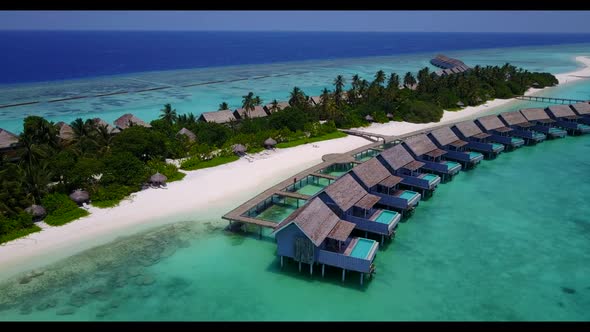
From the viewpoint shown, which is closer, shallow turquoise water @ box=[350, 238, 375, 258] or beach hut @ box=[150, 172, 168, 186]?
shallow turquoise water @ box=[350, 238, 375, 258]

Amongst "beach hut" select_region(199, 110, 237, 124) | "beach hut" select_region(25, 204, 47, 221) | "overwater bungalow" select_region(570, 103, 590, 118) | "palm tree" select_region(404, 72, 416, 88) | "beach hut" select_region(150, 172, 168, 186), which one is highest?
"palm tree" select_region(404, 72, 416, 88)

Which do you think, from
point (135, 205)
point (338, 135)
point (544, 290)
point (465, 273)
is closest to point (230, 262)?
point (135, 205)

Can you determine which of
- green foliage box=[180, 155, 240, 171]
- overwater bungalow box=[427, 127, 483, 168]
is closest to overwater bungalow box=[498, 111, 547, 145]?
overwater bungalow box=[427, 127, 483, 168]

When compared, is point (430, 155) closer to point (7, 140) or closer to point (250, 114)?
point (250, 114)

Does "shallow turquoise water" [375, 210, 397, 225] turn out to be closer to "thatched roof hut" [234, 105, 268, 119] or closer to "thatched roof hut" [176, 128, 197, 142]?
"thatched roof hut" [176, 128, 197, 142]

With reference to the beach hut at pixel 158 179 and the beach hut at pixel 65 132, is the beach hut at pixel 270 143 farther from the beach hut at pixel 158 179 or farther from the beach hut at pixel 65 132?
the beach hut at pixel 65 132
